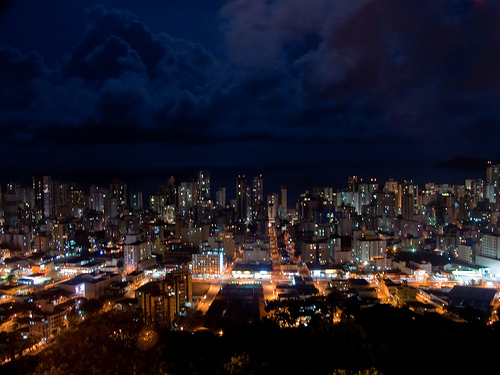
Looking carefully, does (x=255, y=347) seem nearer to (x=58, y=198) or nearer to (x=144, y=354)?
(x=144, y=354)

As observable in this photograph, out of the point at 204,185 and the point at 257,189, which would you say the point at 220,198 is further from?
the point at 257,189

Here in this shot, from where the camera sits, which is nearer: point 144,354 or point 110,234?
point 144,354

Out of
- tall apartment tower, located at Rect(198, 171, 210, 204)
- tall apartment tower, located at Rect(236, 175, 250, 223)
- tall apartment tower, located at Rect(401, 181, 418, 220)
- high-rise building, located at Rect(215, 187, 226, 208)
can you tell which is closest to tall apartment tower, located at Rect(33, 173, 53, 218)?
tall apartment tower, located at Rect(198, 171, 210, 204)

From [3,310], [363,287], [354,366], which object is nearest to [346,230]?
[363,287]

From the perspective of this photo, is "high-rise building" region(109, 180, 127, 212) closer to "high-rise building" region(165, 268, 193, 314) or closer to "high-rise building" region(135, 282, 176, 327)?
"high-rise building" region(165, 268, 193, 314)

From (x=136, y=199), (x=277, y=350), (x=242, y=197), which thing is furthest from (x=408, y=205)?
(x=277, y=350)

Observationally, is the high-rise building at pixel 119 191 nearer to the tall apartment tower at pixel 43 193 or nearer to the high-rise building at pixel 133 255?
the tall apartment tower at pixel 43 193

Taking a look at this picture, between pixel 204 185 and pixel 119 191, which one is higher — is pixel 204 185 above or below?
above

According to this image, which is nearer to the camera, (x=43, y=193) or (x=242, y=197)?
(x=43, y=193)
